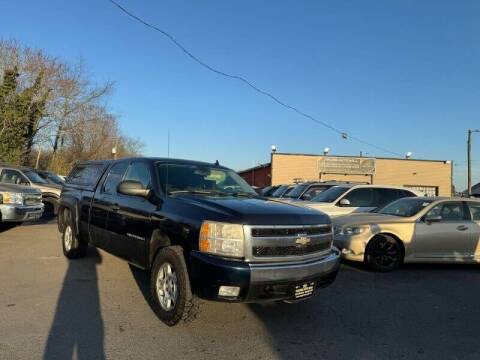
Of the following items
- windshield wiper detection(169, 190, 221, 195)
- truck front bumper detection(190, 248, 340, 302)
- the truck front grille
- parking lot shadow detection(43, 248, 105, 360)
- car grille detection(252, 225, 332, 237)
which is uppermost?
windshield wiper detection(169, 190, 221, 195)

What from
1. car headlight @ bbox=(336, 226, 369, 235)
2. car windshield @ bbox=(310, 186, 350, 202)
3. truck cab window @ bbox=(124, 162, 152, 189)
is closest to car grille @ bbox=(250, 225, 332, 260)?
truck cab window @ bbox=(124, 162, 152, 189)

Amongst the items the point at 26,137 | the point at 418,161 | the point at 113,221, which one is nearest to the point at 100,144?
the point at 26,137

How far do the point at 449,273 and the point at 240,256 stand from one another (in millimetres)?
5751

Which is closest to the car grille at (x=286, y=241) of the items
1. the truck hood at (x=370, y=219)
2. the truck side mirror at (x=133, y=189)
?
the truck side mirror at (x=133, y=189)

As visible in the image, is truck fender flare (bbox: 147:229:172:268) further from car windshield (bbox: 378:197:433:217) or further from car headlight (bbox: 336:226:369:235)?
car windshield (bbox: 378:197:433:217)

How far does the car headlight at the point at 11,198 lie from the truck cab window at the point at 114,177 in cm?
526

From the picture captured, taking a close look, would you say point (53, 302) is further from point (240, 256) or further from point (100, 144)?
point (100, 144)

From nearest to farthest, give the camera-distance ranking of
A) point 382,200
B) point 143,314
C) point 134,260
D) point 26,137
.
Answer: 1. point 143,314
2. point 134,260
3. point 382,200
4. point 26,137

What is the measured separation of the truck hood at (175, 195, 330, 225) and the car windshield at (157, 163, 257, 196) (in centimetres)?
40

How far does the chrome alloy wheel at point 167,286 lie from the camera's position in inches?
202

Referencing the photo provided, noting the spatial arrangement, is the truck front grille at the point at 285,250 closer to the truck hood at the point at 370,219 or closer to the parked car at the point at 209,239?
the parked car at the point at 209,239

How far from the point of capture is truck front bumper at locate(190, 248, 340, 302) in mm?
4648

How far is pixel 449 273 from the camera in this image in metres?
8.87

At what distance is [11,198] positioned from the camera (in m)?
11.5
